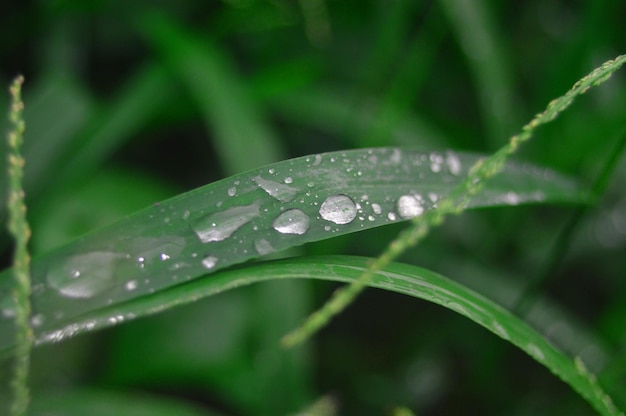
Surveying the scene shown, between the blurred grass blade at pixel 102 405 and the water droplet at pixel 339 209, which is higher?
the water droplet at pixel 339 209

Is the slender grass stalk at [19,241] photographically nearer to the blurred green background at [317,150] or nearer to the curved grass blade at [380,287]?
the curved grass blade at [380,287]

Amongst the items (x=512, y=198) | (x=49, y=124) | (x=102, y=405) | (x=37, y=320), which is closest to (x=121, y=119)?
(x=49, y=124)

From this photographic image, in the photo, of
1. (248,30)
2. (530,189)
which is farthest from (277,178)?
(248,30)

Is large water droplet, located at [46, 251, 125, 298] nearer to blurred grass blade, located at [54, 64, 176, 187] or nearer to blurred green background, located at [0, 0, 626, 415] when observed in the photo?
blurred green background, located at [0, 0, 626, 415]

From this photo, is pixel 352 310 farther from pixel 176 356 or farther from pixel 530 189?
pixel 530 189

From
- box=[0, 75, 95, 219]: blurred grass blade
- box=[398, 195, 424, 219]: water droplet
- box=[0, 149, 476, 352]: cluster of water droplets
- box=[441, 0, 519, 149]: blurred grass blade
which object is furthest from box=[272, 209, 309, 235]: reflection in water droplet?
box=[441, 0, 519, 149]: blurred grass blade

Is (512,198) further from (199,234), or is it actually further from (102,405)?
(102,405)

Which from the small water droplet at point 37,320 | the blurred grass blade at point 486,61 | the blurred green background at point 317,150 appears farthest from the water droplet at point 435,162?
the blurred grass blade at point 486,61
